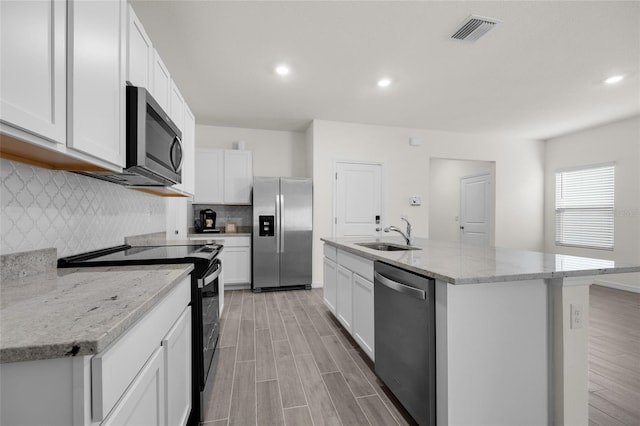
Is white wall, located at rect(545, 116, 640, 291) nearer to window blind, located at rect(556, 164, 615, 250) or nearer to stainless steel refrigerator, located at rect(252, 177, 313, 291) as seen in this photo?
window blind, located at rect(556, 164, 615, 250)

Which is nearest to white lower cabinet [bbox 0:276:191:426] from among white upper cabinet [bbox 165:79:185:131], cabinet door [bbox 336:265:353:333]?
cabinet door [bbox 336:265:353:333]

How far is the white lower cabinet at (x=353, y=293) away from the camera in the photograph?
2102mm

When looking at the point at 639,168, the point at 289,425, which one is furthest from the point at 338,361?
the point at 639,168

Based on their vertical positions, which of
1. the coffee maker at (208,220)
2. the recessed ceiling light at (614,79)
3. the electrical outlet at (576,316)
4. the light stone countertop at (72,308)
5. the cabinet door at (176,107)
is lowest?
the electrical outlet at (576,316)

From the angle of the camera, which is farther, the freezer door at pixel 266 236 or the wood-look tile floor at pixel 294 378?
the freezer door at pixel 266 236

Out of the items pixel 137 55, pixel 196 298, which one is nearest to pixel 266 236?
pixel 196 298

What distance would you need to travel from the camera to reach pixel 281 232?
443 centimetres

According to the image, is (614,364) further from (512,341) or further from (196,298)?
(196,298)

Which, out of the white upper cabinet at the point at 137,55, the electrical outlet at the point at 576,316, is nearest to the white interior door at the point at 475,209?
the electrical outlet at the point at 576,316

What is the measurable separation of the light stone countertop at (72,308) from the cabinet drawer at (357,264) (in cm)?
125

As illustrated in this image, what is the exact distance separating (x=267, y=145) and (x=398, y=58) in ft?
9.67

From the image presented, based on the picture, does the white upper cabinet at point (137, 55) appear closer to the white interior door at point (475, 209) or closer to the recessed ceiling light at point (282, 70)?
the recessed ceiling light at point (282, 70)

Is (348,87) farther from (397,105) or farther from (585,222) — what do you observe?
(585,222)

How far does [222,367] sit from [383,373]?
1.22 m
